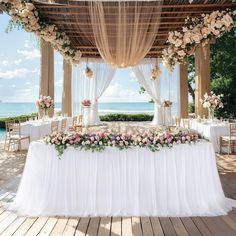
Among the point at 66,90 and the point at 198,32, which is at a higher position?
the point at 198,32

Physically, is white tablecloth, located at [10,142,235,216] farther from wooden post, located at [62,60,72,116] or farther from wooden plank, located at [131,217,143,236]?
wooden post, located at [62,60,72,116]

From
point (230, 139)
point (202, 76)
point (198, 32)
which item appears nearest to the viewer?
point (198, 32)

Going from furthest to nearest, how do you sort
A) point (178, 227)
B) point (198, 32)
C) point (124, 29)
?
point (198, 32), point (124, 29), point (178, 227)

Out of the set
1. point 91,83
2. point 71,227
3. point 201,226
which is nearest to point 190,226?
point 201,226

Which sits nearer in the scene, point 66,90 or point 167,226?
point 167,226

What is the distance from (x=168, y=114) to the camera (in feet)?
42.8

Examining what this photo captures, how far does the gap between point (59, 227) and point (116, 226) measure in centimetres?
58

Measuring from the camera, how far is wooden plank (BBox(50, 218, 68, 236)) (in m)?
3.61

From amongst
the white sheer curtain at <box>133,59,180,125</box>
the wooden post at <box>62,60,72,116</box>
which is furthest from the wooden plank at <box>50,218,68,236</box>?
the white sheer curtain at <box>133,59,180,125</box>

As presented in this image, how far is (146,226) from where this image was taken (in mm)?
3809

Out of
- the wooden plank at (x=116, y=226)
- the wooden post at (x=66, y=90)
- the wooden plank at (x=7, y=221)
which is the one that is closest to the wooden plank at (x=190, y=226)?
the wooden plank at (x=116, y=226)

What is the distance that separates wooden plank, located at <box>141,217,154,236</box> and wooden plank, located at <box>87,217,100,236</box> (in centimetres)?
47

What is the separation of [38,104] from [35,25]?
4.44m

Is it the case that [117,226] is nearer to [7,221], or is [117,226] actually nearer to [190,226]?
[190,226]
